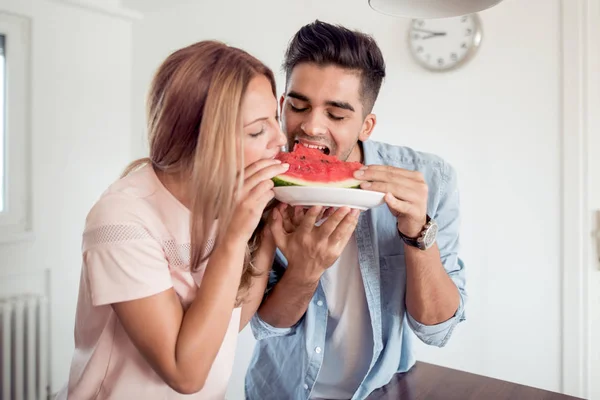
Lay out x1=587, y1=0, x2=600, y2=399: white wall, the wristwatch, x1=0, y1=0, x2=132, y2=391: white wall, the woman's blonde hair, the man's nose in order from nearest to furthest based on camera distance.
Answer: the woman's blonde hair → the wristwatch → the man's nose → x1=587, y1=0, x2=600, y2=399: white wall → x1=0, y1=0, x2=132, y2=391: white wall

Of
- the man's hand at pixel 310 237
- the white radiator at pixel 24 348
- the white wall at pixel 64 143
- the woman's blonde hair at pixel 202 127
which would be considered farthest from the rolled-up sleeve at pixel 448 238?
the white wall at pixel 64 143

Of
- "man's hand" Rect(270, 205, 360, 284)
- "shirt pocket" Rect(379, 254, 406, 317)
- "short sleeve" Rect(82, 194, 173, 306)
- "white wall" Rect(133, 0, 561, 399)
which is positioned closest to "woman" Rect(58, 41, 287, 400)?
"short sleeve" Rect(82, 194, 173, 306)

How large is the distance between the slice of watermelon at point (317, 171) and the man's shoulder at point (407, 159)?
346mm

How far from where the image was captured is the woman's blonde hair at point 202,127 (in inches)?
49.0

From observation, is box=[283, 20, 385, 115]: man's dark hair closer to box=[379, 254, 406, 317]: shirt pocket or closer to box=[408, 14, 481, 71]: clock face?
box=[379, 254, 406, 317]: shirt pocket

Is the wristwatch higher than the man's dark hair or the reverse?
the reverse

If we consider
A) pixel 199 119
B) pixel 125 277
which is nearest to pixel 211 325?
pixel 125 277

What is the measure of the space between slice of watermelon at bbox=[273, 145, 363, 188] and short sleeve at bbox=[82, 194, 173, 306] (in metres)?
0.39

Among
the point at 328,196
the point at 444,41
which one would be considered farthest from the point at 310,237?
the point at 444,41

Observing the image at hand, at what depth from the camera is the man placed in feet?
5.32

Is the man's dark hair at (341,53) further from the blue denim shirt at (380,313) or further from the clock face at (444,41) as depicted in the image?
the clock face at (444,41)

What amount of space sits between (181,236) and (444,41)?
2666 millimetres

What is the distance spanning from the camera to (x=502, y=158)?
3.27 meters

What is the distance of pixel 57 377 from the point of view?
4301mm
